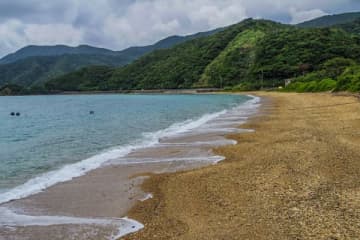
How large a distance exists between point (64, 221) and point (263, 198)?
388 cm

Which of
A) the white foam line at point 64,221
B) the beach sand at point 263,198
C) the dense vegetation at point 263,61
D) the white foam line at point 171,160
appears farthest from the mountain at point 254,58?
the white foam line at point 64,221

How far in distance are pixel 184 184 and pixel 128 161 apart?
15.7ft

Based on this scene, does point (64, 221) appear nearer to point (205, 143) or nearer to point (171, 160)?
point (171, 160)

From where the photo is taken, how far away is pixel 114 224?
26.1 feet

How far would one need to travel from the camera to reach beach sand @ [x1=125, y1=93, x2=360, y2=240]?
6945 mm

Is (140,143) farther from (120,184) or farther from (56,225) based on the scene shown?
(56,225)

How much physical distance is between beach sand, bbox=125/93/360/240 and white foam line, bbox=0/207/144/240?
0.88ft

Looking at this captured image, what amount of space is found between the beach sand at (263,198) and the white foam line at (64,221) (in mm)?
267

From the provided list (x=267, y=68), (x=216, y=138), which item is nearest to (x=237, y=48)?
(x=267, y=68)

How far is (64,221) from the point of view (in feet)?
27.0

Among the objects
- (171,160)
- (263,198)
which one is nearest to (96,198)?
(263,198)

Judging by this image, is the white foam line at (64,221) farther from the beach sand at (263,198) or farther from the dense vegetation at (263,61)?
the dense vegetation at (263,61)

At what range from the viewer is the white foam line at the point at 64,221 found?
7766 mm

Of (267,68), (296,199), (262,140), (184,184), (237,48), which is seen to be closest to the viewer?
(296,199)
